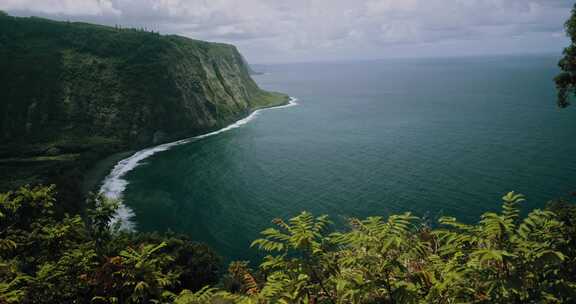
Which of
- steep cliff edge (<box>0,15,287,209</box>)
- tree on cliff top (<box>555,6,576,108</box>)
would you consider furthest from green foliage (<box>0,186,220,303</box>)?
steep cliff edge (<box>0,15,287,209</box>)

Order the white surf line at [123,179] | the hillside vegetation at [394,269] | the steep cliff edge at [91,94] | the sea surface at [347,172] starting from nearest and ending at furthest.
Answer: the hillside vegetation at [394,269] < the sea surface at [347,172] < the white surf line at [123,179] < the steep cliff edge at [91,94]

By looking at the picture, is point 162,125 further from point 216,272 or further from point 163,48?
point 216,272

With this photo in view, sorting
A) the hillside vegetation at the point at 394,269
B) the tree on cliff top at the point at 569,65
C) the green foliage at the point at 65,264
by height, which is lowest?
the green foliage at the point at 65,264

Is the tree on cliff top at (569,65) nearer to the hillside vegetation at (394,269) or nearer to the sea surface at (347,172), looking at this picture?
the hillside vegetation at (394,269)

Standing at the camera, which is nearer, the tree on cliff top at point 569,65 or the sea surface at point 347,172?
the tree on cliff top at point 569,65

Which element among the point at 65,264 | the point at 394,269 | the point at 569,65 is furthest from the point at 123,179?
the point at 394,269

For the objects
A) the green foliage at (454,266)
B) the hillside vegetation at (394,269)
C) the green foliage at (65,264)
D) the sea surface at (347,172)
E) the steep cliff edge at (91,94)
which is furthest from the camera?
the steep cliff edge at (91,94)

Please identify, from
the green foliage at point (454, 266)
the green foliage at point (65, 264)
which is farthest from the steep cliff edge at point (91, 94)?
the green foliage at point (454, 266)
